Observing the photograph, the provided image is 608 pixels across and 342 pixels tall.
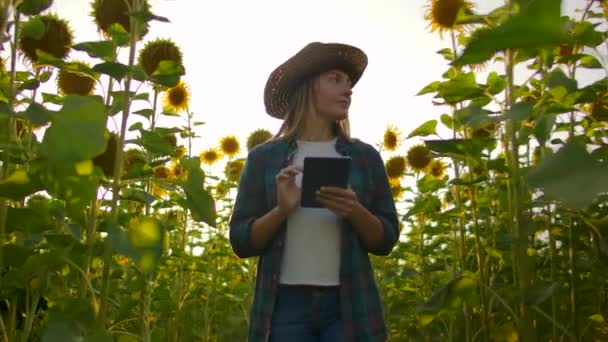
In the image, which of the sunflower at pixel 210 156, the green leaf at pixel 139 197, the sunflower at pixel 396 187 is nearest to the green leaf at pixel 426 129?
the green leaf at pixel 139 197

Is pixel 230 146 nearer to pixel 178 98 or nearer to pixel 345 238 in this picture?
pixel 178 98

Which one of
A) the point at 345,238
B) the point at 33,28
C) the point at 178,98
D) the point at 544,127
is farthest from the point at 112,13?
the point at 178,98

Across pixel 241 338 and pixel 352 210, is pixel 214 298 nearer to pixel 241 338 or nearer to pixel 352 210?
pixel 241 338

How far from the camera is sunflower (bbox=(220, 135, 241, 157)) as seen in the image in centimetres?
636

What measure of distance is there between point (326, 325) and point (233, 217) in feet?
1.80

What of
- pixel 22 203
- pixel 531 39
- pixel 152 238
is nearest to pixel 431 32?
pixel 22 203

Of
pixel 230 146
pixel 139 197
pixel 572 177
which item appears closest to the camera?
pixel 572 177

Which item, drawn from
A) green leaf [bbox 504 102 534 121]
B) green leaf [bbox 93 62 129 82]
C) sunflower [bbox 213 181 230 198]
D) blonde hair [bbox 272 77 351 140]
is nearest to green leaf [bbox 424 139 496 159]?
blonde hair [bbox 272 77 351 140]

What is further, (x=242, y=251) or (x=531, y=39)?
(x=242, y=251)

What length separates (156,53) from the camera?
2.78 m

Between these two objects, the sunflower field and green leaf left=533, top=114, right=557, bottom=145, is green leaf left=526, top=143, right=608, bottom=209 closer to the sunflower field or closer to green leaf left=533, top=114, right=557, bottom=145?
the sunflower field

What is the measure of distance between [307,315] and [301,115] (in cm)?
82

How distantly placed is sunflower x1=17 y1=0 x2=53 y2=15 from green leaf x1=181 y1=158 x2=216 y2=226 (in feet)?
2.16

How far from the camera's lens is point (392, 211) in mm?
2303
